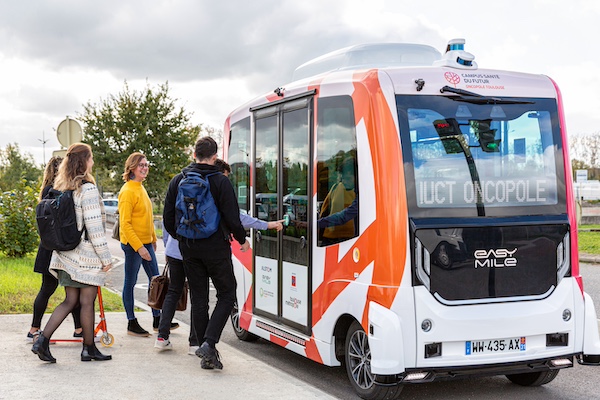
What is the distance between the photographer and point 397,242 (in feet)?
17.7

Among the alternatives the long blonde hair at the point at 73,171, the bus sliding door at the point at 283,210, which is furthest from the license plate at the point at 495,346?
the long blonde hair at the point at 73,171

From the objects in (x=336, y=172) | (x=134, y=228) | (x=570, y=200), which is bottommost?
(x=134, y=228)

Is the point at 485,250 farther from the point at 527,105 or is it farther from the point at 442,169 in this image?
the point at 527,105

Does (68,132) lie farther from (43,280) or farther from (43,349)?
(43,349)

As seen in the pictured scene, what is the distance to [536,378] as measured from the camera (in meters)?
6.26

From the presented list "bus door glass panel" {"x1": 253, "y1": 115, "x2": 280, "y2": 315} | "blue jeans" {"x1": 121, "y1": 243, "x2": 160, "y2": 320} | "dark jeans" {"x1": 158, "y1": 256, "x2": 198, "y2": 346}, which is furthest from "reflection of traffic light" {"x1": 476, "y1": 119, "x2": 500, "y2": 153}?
"blue jeans" {"x1": 121, "y1": 243, "x2": 160, "y2": 320}

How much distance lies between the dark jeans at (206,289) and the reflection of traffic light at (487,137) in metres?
2.32

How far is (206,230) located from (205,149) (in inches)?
28.5

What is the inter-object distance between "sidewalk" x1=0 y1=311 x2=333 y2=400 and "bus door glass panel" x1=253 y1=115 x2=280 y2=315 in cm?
64

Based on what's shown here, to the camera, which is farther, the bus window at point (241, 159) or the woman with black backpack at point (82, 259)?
the bus window at point (241, 159)

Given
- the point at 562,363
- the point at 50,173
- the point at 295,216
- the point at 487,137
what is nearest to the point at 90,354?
the point at 50,173

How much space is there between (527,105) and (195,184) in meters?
2.78

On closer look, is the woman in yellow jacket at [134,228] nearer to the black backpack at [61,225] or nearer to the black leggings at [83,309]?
the black leggings at [83,309]

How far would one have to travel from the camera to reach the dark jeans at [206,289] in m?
6.38
